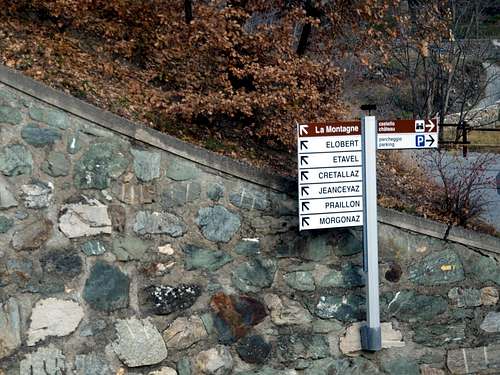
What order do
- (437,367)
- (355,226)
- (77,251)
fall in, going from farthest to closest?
(437,367) < (355,226) < (77,251)

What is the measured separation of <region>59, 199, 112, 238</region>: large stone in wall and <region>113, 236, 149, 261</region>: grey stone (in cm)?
12

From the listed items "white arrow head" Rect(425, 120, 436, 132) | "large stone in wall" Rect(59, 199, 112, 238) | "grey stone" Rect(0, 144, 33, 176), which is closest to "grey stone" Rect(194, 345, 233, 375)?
"large stone in wall" Rect(59, 199, 112, 238)

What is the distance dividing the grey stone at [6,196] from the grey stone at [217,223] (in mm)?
1353

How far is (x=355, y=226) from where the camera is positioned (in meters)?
6.09

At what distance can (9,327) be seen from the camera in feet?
17.6

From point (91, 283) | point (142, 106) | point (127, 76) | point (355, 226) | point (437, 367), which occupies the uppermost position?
point (127, 76)

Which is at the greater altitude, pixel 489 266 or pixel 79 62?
pixel 79 62

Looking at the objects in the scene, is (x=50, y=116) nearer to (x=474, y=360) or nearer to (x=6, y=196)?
(x=6, y=196)

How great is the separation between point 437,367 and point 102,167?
3.26 metres

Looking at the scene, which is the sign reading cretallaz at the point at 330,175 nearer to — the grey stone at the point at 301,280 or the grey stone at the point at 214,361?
the grey stone at the point at 301,280

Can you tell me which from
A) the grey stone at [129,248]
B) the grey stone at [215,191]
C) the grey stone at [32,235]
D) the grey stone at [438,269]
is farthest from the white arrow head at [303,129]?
the grey stone at [32,235]

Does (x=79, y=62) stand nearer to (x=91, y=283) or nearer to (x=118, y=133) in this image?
(x=118, y=133)

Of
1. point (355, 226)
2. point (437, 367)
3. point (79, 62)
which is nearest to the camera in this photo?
point (355, 226)

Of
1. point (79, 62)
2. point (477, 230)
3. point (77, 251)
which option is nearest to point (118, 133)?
point (77, 251)
